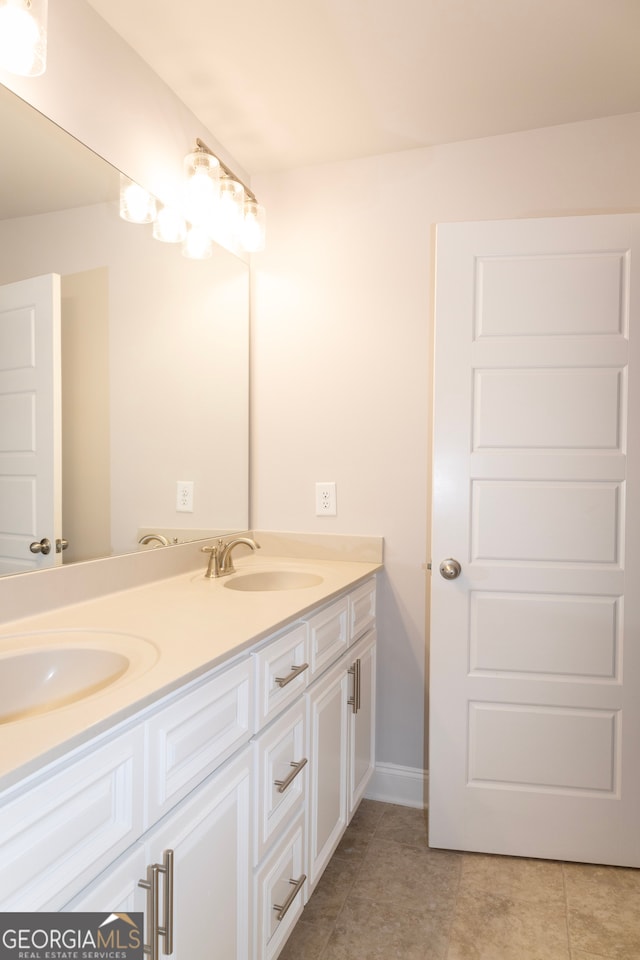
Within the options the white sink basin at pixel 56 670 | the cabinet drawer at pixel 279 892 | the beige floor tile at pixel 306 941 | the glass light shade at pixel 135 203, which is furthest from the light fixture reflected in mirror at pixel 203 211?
the beige floor tile at pixel 306 941

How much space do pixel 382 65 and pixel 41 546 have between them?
1661mm

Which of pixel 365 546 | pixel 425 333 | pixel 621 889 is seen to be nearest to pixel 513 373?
pixel 425 333

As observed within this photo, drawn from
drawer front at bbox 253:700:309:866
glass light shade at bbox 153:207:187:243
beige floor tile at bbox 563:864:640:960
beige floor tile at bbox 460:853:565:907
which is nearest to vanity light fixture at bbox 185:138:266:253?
glass light shade at bbox 153:207:187:243

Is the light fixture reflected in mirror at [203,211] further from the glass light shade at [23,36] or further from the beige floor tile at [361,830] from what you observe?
the beige floor tile at [361,830]

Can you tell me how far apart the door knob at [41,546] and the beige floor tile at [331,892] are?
3.97 feet

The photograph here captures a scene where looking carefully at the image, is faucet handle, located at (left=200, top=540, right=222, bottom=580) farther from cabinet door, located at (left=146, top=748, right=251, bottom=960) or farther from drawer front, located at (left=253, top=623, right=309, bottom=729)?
cabinet door, located at (left=146, top=748, right=251, bottom=960)

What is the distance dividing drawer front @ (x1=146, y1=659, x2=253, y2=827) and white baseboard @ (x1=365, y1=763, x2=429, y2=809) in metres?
1.31

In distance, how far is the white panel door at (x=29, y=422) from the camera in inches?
51.7

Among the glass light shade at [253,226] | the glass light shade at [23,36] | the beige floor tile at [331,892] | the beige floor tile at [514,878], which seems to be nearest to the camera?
the glass light shade at [23,36]

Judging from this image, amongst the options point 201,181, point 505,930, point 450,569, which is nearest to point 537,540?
point 450,569

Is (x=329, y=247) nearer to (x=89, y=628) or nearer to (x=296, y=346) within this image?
(x=296, y=346)

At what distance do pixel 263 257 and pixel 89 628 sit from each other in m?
1.73

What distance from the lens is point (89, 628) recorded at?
1274 mm

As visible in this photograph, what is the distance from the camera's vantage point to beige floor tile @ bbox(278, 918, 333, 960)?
1560mm
